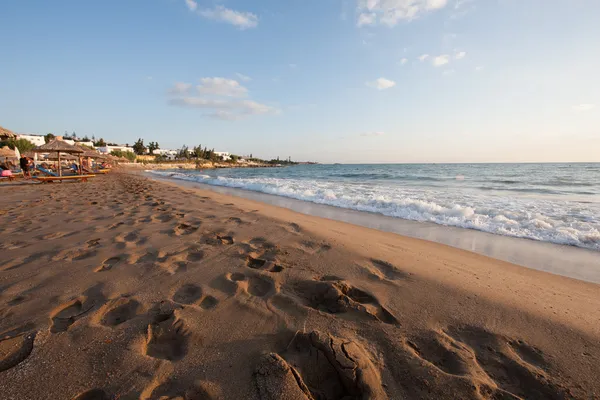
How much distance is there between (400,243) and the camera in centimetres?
424

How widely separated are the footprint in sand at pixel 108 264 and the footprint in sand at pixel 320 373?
2.21 meters

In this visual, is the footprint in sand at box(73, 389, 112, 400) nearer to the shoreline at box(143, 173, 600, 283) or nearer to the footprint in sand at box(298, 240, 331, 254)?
the footprint in sand at box(298, 240, 331, 254)

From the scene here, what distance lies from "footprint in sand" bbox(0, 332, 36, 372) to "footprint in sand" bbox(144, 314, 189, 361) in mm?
638

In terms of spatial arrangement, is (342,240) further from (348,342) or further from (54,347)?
(54,347)

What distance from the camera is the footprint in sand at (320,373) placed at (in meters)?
1.29

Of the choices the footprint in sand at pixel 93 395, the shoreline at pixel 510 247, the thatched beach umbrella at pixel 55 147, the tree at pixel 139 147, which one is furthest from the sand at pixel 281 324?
the tree at pixel 139 147

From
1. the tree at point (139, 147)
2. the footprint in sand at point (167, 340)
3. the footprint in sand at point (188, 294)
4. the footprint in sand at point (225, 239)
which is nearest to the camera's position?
the footprint in sand at point (167, 340)

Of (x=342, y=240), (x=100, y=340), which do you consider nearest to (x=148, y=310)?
(x=100, y=340)

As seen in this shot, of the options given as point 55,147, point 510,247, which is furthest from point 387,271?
point 55,147

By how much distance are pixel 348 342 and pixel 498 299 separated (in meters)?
1.74

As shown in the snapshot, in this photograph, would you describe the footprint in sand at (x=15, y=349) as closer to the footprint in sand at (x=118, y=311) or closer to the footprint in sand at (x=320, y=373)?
the footprint in sand at (x=118, y=311)

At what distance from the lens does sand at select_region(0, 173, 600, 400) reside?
1360 millimetres

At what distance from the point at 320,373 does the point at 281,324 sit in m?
0.50

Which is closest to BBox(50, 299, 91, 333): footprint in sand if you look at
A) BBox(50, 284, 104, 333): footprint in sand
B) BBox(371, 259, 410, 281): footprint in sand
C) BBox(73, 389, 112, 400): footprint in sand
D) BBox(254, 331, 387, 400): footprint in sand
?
BBox(50, 284, 104, 333): footprint in sand
